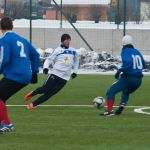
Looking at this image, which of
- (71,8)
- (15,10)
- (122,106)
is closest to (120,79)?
(122,106)

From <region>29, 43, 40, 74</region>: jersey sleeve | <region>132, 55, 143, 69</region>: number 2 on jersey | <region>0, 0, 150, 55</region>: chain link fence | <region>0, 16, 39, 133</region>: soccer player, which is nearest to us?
<region>0, 16, 39, 133</region>: soccer player

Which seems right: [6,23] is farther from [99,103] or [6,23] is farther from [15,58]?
A: [99,103]

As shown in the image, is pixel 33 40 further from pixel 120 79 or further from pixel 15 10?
pixel 120 79

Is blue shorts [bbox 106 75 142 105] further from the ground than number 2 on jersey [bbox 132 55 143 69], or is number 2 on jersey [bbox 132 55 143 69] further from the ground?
number 2 on jersey [bbox 132 55 143 69]

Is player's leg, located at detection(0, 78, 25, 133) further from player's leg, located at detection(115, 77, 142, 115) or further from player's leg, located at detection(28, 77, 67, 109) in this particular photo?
player's leg, located at detection(28, 77, 67, 109)

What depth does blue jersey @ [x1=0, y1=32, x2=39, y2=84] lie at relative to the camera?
40.3 feet

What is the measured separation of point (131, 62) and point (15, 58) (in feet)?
12.8

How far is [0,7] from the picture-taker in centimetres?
3981

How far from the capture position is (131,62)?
620 inches

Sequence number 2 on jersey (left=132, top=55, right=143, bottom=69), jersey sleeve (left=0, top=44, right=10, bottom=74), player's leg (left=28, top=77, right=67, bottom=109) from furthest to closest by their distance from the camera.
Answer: player's leg (left=28, top=77, right=67, bottom=109)
number 2 on jersey (left=132, top=55, right=143, bottom=69)
jersey sleeve (left=0, top=44, right=10, bottom=74)

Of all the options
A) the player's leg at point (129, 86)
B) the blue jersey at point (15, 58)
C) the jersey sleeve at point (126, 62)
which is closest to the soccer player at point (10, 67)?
the blue jersey at point (15, 58)

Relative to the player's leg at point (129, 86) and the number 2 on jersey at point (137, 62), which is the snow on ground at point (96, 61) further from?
the number 2 on jersey at point (137, 62)

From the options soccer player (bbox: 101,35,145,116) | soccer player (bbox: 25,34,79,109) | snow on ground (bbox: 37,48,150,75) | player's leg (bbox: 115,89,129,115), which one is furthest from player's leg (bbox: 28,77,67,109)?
snow on ground (bbox: 37,48,150,75)

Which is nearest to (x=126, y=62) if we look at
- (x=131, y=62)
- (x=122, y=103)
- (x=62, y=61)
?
(x=131, y=62)
